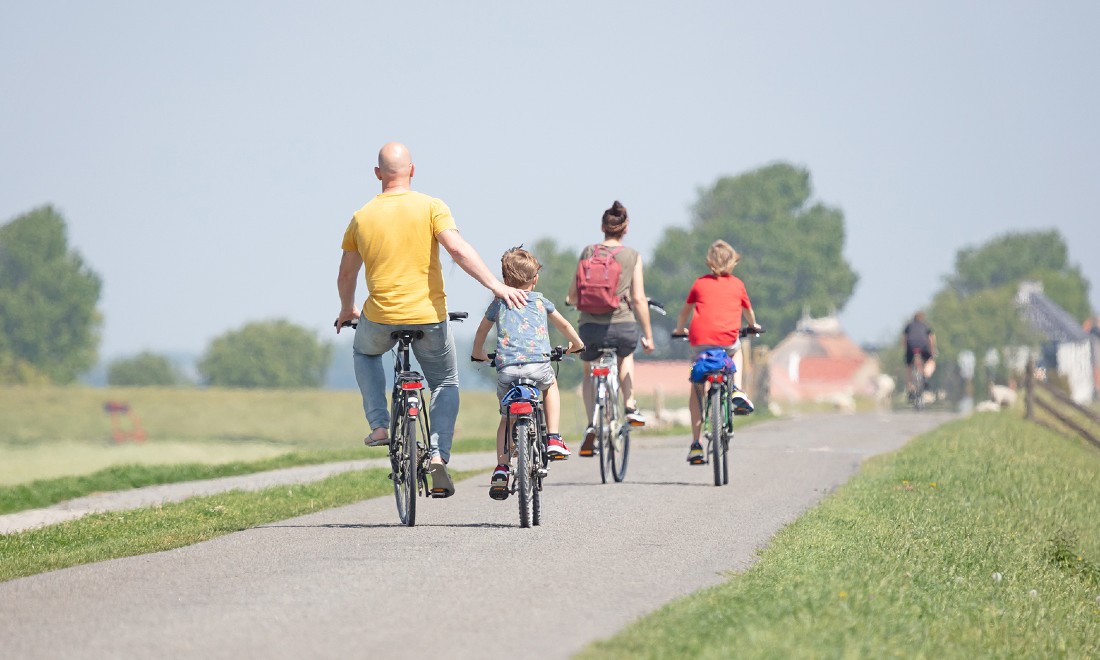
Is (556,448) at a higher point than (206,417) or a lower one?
lower

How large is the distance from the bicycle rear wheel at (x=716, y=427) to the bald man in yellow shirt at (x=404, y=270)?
3752 millimetres

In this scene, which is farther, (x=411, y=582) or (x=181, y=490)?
(x=181, y=490)

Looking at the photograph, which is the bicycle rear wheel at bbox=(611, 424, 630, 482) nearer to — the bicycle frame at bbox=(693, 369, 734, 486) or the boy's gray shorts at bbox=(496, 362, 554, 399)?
the bicycle frame at bbox=(693, 369, 734, 486)

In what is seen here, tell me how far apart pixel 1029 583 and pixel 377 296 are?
16.5 feet

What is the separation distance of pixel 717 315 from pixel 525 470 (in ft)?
13.5

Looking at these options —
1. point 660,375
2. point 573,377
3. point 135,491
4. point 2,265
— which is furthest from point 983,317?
point 135,491

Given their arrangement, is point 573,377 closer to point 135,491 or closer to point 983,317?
point 983,317

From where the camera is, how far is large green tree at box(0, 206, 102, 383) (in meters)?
109

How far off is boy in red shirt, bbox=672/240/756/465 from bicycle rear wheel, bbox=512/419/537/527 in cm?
355

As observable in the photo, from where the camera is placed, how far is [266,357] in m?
156

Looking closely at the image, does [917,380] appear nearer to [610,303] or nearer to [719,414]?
[719,414]

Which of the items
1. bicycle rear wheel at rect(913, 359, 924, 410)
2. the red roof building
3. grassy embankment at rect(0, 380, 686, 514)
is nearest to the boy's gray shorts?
bicycle rear wheel at rect(913, 359, 924, 410)

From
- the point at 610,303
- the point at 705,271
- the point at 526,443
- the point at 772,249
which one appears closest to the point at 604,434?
the point at 610,303

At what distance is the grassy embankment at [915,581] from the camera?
20.9ft
